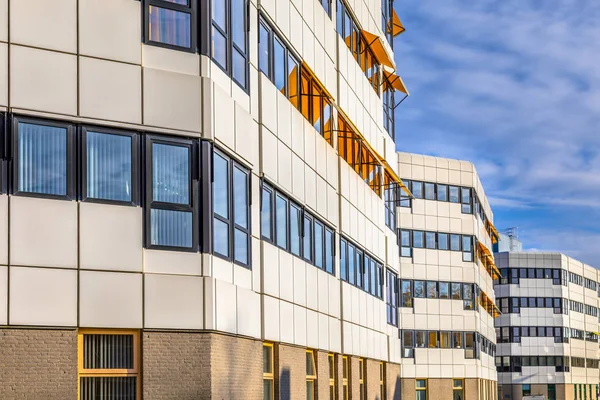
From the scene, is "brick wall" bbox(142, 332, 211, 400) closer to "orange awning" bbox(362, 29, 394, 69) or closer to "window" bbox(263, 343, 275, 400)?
"window" bbox(263, 343, 275, 400)

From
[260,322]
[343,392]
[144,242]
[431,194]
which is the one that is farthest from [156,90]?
[431,194]

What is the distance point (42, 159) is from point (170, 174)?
2.42 m

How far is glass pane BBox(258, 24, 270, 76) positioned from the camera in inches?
959

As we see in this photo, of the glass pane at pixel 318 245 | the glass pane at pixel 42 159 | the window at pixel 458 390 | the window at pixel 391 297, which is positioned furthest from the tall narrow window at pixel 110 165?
the window at pixel 458 390

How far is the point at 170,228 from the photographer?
62.2ft

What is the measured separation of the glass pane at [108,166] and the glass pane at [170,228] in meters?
0.66

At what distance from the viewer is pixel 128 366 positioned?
1828 cm

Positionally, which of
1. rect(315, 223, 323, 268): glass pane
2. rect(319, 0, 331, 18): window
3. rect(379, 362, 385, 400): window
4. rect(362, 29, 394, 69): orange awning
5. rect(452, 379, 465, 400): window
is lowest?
rect(452, 379, 465, 400): window

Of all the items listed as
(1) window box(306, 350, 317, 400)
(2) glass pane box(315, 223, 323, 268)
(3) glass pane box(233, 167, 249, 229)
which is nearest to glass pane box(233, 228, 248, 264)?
(3) glass pane box(233, 167, 249, 229)

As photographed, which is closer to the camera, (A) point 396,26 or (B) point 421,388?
(A) point 396,26

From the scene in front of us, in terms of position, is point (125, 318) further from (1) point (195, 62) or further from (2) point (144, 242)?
(1) point (195, 62)

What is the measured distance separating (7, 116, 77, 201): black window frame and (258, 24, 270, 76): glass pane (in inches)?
285

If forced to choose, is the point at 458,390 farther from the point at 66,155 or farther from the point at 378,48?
the point at 66,155

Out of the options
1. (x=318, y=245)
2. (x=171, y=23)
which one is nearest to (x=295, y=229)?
(x=318, y=245)
